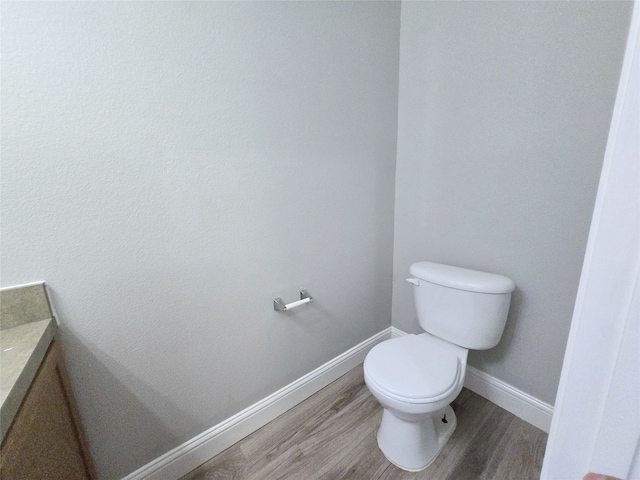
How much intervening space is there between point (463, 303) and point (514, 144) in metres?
0.74

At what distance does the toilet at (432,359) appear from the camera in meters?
1.17

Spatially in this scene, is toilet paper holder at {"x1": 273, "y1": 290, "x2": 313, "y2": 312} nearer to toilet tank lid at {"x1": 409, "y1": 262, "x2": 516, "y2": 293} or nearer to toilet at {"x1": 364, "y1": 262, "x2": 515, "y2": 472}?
toilet at {"x1": 364, "y1": 262, "x2": 515, "y2": 472}

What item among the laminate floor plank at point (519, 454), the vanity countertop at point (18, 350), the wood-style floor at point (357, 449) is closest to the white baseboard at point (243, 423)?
the wood-style floor at point (357, 449)

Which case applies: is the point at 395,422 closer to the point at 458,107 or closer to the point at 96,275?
Result: the point at 96,275

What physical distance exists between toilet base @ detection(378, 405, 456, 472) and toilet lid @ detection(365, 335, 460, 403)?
0.19 metres

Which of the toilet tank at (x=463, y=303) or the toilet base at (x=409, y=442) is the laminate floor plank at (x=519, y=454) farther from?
the toilet tank at (x=463, y=303)

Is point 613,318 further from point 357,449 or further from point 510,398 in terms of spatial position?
point 510,398

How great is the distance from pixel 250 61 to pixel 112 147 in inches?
23.6

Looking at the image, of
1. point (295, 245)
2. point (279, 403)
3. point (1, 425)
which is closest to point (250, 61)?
point (295, 245)

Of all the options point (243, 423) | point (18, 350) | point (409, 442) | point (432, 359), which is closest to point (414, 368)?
point (432, 359)

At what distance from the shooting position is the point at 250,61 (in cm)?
116

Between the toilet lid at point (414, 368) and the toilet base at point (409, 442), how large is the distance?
0.63 feet

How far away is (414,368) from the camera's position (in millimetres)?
1259

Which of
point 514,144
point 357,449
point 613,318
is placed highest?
point 514,144
